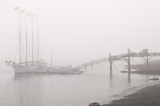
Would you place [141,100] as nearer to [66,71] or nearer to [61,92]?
[61,92]

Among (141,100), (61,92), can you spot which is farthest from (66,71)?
(141,100)

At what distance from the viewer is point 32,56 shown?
388 ft

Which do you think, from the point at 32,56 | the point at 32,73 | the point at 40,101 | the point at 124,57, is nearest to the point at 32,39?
the point at 32,56

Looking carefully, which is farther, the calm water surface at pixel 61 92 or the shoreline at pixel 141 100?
the calm water surface at pixel 61 92

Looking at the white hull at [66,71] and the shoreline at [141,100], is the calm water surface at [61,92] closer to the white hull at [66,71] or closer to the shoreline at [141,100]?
the shoreline at [141,100]

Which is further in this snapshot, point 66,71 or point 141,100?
point 66,71

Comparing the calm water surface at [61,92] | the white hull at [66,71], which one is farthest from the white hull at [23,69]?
the calm water surface at [61,92]

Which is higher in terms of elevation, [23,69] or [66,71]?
[23,69]

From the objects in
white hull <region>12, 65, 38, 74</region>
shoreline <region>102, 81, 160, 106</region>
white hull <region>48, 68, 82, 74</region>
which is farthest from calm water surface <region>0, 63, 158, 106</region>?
white hull <region>12, 65, 38, 74</region>

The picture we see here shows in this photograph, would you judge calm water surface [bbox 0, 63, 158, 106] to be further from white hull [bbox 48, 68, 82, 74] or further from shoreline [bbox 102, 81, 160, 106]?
white hull [bbox 48, 68, 82, 74]

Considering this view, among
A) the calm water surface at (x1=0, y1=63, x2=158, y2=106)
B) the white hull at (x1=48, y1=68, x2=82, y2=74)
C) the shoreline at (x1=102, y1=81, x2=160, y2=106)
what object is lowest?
the calm water surface at (x1=0, y1=63, x2=158, y2=106)

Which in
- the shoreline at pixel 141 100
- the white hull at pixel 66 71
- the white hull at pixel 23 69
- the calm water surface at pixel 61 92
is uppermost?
the white hull at pixel 23 69

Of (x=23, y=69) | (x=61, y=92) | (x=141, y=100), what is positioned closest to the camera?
(x=141, y=100)

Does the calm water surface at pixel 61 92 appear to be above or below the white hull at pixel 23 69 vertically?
below
